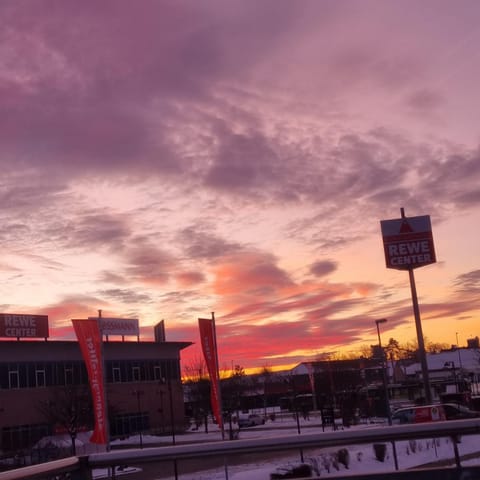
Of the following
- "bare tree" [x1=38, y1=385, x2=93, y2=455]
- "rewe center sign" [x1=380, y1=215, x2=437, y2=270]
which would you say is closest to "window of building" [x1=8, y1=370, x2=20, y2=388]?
"bare tree" [x1=38, y1=385, x2=93, y2=455]

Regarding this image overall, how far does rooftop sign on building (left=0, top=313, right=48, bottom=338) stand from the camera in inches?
2872

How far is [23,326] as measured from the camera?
2931 inches

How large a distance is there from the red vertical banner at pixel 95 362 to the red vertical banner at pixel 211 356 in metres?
8.98

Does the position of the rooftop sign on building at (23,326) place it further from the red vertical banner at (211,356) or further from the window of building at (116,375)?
the red vertical banner at (211,356)

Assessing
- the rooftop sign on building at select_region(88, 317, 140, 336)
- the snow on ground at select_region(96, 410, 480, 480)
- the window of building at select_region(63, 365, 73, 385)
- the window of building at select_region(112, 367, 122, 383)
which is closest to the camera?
the snow on ground at select_region(96, 410, 480, 480)

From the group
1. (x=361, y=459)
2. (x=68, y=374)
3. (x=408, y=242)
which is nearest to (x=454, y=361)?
(x=68, y=374)

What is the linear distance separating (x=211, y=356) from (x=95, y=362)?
10.1m

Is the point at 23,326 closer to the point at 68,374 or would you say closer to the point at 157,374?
the point at 68,374

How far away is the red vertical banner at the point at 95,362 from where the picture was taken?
38.8m

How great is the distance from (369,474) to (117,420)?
75881 mm

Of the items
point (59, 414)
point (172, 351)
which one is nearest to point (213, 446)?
point (59, 414)

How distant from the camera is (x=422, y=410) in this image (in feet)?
122

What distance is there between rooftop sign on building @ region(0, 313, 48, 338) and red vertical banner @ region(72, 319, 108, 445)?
1454 inches

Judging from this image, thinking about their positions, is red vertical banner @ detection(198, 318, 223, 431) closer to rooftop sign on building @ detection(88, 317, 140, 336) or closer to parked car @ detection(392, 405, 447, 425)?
parked car @ detection(392, 405, 447, 425)
